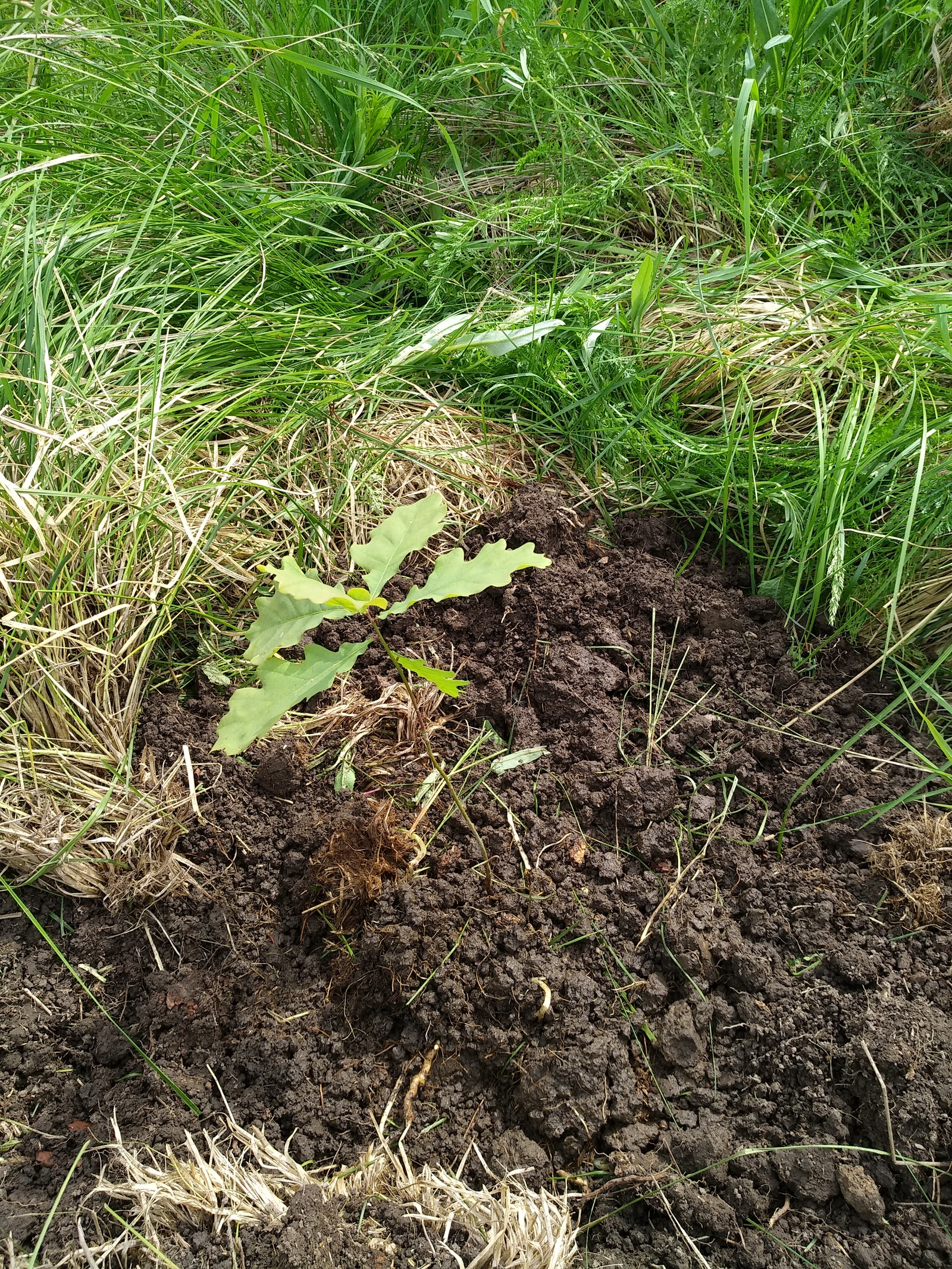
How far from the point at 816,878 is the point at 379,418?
1359mm

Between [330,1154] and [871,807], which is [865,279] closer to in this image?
[871,807]

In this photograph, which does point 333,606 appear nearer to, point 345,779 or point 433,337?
point 345,779

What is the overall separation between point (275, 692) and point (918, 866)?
112cm

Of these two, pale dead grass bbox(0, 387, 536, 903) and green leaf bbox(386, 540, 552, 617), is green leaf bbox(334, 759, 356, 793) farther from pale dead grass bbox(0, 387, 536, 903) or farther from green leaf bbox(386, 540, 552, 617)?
green leaf bbox(386, 540, 552, 617)

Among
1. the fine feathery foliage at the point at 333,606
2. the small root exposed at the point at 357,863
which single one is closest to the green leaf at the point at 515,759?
the small root exposed at the point at 357,863

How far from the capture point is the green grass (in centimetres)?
169

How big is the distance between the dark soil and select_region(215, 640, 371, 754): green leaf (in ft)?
1.34

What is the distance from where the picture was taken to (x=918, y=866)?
1.44 metres

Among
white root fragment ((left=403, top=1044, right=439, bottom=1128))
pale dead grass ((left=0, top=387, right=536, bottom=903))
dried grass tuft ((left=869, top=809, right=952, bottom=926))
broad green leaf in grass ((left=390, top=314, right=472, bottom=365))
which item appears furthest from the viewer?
broad green leaf in grass ((left=390, top=314, right=472, bottom=365))

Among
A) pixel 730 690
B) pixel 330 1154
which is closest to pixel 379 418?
pixel 730 690

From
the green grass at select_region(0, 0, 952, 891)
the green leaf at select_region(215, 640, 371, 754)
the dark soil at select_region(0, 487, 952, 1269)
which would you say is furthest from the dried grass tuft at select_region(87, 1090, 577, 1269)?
the green leaf at select_region(215, 640, 371, 754)

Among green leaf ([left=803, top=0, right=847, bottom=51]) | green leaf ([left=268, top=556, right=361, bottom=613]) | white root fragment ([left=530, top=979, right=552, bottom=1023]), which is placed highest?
green leaf ([left=803, top=0, right=847, bottom=51])

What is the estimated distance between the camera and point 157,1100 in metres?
1.34

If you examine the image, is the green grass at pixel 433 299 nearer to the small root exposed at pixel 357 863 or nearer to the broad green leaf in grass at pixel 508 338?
the broad green leaf in grass at pixel 508 338
